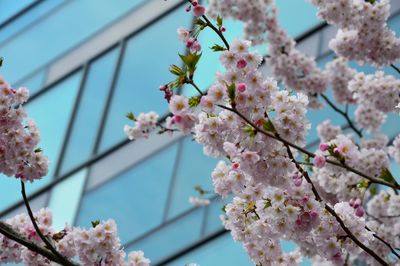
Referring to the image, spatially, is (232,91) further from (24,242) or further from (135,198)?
(135,198)

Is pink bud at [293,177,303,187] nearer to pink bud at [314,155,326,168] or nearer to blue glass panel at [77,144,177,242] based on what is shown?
pink bud at [314,155,326,168]

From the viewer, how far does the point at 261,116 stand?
4.52 metres

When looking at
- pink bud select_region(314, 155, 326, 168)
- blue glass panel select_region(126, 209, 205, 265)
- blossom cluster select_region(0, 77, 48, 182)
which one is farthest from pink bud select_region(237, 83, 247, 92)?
blue glass panel select_region(126, 209, 205, 265)

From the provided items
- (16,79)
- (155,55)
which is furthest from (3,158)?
(16,79)

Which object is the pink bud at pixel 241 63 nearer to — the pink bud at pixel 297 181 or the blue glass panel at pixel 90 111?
the pink bud at pixel 297 181

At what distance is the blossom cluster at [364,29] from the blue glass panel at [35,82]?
9275 mm

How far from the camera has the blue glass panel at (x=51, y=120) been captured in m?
14.5

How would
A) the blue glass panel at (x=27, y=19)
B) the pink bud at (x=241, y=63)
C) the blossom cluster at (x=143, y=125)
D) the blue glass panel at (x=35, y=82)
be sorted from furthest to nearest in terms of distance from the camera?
1. the blue glass panel at (x=27, y=19)
2. the blue glass panel at (x=35, y=82)
3. the blossom cluster at (x=143, y=125)
4. the pink bud at (x=241, y=63)

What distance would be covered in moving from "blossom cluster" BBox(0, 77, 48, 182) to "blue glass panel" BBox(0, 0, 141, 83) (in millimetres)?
10491

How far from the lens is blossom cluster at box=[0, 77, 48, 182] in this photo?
17.1 feet

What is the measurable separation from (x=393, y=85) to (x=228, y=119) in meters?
3.72

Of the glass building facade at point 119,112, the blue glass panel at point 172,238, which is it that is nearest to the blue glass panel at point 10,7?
the glass building facade at point 119,112

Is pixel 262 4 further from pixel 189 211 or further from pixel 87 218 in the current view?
pixel 87 218

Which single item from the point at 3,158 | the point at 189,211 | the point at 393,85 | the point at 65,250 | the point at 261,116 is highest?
the point at 189,211
